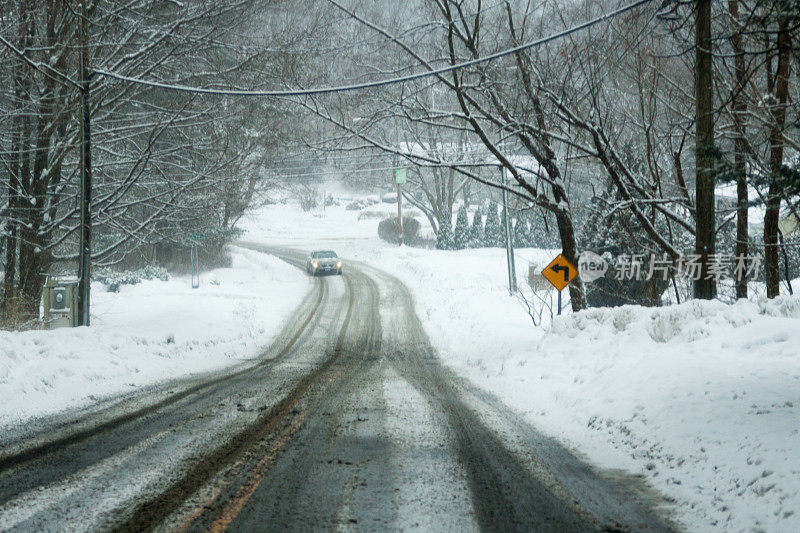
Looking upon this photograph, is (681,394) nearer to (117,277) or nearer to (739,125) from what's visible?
(739,125)

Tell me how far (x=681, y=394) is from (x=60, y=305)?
12260 mm

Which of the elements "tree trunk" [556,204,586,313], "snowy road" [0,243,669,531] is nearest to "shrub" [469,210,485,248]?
"tree trunk" [556,204,586,313]

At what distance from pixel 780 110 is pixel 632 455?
970 cm

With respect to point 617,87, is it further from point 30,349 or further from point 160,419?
point 30,349

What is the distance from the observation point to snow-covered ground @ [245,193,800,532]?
16.6 feet

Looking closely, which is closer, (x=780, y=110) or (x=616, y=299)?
(x=780, y=110)

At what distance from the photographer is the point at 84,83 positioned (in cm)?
1270

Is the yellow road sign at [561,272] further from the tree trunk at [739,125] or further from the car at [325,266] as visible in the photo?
the car at [325,266]

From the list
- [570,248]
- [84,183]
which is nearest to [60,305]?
[84,183]

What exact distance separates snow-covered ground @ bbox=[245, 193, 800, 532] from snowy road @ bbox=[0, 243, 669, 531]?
0.55 meters

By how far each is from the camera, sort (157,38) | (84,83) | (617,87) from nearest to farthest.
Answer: (84,83) → (617,87) → (157,38)

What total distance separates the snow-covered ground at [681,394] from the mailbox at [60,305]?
831 centimetres

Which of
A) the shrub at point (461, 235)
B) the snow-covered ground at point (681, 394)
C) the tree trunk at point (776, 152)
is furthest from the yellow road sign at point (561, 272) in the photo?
the shrub at point (461, 235)

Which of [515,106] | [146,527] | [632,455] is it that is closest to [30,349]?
[146,527]
